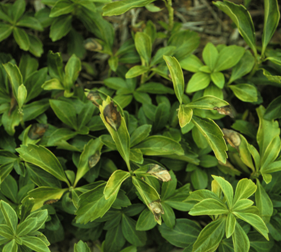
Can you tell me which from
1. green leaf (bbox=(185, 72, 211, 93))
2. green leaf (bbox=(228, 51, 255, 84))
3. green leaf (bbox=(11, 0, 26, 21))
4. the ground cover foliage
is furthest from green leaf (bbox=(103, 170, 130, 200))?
green leaf (bbox=(11, 0, 26, 21))

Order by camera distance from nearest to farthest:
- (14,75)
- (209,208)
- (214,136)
→ (209,208), (214,136), (14,75)

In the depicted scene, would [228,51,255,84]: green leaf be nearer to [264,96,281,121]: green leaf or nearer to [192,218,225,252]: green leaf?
[264,96,281,121]: green leaf

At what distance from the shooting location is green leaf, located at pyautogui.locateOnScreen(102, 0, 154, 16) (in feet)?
4.35

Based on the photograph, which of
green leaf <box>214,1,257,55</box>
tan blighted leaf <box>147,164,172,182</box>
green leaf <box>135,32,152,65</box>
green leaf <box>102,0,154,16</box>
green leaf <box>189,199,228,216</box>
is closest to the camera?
green leaf <box>189,199,228,216</box>

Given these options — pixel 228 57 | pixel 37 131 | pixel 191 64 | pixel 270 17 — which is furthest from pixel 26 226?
pixel 270 17

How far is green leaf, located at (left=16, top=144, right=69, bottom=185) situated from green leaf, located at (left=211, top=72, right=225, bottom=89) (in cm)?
88

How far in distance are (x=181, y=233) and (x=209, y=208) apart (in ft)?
1.02

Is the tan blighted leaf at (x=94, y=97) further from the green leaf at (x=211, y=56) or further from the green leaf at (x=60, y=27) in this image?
the green leaf at (x=211, y=56)

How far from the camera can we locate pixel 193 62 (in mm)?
1592

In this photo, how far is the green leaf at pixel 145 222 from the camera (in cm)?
134

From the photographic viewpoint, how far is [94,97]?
1.38 m

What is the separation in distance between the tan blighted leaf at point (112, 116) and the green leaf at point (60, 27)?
68 centimetres

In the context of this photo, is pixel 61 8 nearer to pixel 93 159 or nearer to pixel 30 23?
pixel 30 23

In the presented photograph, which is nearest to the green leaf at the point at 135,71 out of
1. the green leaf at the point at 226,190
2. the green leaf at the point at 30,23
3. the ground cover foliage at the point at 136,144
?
the ground cover foliage at the point at 136,144
